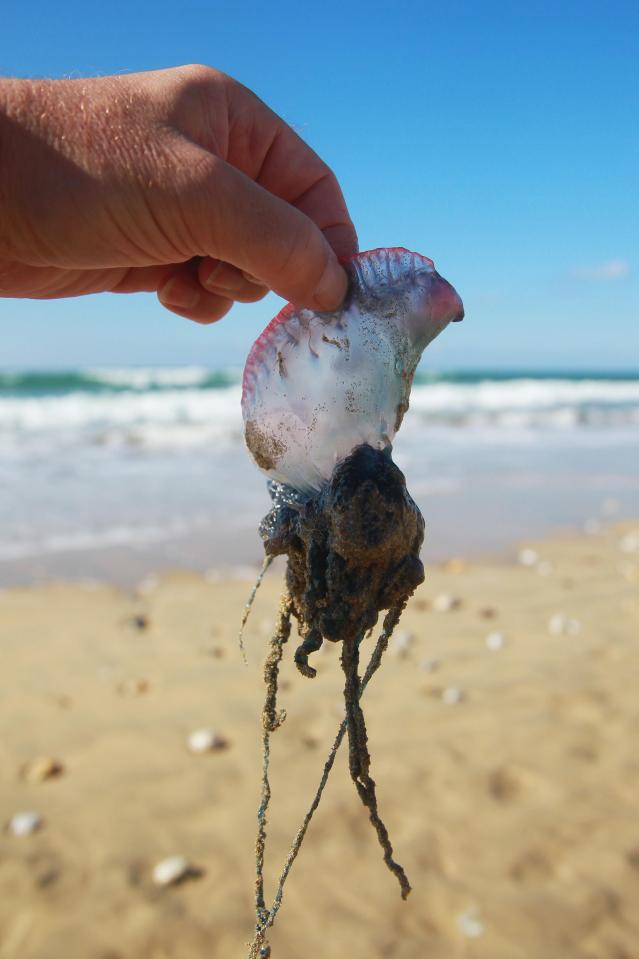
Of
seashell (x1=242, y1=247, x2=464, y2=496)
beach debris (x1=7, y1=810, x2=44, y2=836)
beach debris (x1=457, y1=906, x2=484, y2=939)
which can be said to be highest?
seashell (x1=242, y1=247, x2=464, y2=496)

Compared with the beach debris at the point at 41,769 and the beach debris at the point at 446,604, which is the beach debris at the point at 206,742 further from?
the beach debris at the point at 446,604

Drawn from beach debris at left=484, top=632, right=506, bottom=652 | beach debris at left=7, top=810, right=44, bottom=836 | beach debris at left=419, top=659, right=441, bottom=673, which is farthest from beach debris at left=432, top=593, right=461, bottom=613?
beach debris at left=7, top=810, right=44, bottom=836

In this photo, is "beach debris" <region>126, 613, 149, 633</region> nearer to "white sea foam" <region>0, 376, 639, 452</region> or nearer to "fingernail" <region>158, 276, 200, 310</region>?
"fingernail" <region>158, 276, 200, 310</region>

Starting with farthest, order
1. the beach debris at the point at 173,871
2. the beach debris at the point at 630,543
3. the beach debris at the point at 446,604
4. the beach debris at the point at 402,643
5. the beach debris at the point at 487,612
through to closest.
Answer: the beach debris at the point at 630,543 → the beach debris at the point at 446,604 → the beach debris at the point at 487,612 → the beach debris at the point at 402,643 → the beach debris at the point at 173,871

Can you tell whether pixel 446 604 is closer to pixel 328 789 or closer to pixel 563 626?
pixel 563 626

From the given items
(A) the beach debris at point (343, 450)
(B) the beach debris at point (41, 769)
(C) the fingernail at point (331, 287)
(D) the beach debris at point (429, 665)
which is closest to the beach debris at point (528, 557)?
(D) the beach debris at point (429, 665)

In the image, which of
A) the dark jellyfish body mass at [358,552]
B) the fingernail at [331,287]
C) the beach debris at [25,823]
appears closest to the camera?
the dark jellyfish body mass at [358,552]

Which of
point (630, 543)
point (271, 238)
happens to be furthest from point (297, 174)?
point (630, 543)

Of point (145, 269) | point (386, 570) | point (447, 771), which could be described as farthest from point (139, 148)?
point (447, 771)
